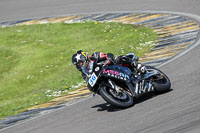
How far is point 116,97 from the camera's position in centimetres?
835

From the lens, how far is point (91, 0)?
20922 millimetres

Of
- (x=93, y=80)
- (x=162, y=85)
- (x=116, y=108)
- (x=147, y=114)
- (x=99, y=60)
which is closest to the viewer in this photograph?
(x=147, y=114)

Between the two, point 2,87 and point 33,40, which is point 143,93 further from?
point 33,40

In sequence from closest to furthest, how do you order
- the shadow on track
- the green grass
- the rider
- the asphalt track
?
the asphalt track < the rider < the shadow on track < the green grass

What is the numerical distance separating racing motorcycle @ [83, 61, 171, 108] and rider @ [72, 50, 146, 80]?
11 cm

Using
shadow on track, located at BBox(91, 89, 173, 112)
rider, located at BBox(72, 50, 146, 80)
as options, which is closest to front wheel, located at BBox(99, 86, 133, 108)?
shadow on track, located at BBox(91, 89, 173, 112)

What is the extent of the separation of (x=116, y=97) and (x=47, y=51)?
7.96 m

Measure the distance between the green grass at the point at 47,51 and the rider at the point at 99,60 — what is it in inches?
113

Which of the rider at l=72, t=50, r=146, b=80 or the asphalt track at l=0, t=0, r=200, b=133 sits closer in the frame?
the asphalt track at l=0, t=0, r=200, b=133

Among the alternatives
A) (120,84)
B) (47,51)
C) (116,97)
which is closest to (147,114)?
(116,97)

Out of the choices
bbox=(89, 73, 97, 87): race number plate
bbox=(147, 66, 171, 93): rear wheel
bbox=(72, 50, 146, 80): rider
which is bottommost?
bbox=(147, 66, 171, 93): rear wheel

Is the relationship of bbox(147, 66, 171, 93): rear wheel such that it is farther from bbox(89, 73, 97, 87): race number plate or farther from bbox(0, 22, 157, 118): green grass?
bbox(0, 22, 157, 118): green grass

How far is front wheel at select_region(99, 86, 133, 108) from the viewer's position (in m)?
8.12

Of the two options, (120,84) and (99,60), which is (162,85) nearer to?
(120,84)
